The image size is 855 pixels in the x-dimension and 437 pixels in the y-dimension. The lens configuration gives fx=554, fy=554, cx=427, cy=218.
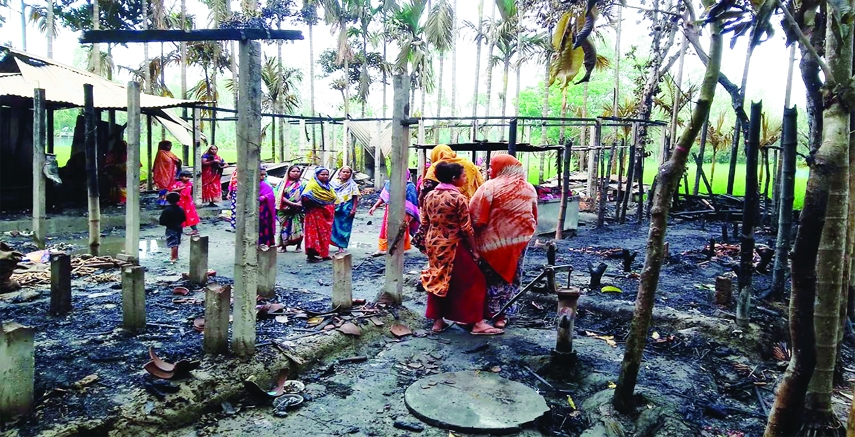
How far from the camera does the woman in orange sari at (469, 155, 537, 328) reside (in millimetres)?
5098

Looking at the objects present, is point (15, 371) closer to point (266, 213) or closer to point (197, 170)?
point (266, 213)

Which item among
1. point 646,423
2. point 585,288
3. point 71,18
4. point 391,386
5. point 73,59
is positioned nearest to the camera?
point 646,423

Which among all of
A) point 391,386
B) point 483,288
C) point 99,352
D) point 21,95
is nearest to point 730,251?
point 483,288

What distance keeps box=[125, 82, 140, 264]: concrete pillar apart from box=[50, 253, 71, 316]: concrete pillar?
1.67 m

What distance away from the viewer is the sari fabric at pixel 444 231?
5031 millimetres

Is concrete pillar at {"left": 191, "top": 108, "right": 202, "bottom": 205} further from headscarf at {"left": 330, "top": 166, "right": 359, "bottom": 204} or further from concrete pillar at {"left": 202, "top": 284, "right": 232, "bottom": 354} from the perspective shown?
concrete pillar at {"left": 202, "top": 284, "right": 232, "bottom": 354}

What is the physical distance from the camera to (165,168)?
45.7ft

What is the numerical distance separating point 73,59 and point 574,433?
201 ft

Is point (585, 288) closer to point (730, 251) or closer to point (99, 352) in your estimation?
point (730, 251)

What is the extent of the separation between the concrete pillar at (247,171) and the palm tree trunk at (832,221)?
332 cm

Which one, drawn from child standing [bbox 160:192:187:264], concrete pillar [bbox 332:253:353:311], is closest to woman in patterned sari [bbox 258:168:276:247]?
child standing [bbox 160:192:187:264]

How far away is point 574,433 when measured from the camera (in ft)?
12.0

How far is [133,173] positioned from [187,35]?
298 centimetres

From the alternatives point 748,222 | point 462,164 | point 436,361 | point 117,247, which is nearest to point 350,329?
point 436,361
